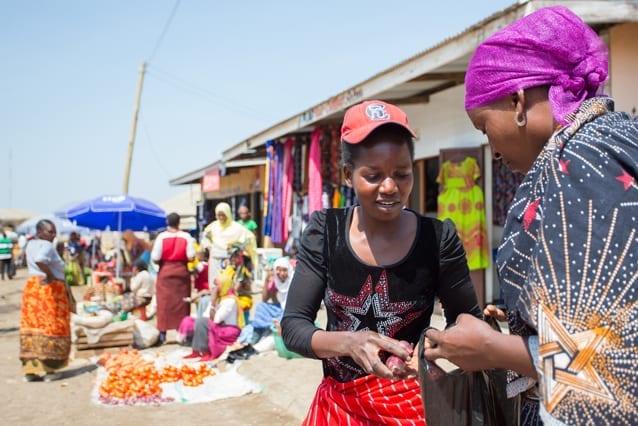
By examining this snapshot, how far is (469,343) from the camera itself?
1.23 metres

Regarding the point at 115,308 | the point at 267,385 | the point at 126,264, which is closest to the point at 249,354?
the point at 267,385

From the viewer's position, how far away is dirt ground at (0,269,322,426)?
5648mm

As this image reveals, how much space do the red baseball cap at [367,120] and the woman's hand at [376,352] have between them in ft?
2.01

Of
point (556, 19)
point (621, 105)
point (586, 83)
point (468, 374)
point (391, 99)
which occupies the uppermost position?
point (391, 99)

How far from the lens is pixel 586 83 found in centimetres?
129

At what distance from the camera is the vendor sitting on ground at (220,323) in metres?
7.72

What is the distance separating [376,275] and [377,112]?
519mm

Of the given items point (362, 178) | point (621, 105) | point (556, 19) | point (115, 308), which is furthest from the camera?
point (115, 308)

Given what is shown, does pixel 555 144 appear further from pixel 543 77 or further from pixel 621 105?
pixel 621 105

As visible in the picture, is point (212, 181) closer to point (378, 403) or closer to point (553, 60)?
point (378, 403)

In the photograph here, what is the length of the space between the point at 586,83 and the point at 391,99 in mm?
7795

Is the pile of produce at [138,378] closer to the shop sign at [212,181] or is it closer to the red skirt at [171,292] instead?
the red skirt at [171,292]

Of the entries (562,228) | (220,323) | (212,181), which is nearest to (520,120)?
(562,228)

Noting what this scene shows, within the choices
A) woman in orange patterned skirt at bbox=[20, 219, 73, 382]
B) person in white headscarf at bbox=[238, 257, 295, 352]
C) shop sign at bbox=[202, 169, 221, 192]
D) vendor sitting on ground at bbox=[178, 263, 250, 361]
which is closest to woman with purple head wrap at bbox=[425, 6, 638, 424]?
person in white headscarf at bbox=[238, 257, 295, 352]
